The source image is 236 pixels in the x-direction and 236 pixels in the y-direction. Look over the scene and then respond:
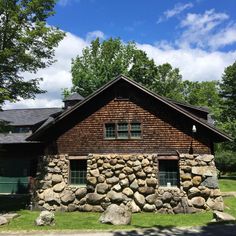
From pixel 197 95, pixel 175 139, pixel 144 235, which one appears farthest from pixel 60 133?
pixel 197 95

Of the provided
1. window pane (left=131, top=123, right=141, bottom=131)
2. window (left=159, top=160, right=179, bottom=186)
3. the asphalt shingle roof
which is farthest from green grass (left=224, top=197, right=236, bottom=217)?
the asphalt shingle roof

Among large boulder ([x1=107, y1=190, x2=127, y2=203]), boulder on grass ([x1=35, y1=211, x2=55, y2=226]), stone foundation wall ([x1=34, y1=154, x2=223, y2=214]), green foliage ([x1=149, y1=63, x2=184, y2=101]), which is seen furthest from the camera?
green foliage ([x1=149, y1=63, x2=184, y2=101])

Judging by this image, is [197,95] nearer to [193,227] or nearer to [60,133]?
[60,133]

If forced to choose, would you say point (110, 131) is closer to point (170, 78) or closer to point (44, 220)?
point (44, 220)

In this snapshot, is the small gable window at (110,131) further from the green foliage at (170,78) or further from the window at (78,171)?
the green foliage at (170,78)

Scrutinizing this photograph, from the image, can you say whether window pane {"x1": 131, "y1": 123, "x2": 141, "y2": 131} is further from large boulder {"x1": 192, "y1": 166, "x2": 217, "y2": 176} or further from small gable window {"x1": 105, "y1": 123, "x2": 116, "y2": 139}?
Answer: large boulder {"x1": 192, "y1": 166, "x2": 217, "y2": 176}

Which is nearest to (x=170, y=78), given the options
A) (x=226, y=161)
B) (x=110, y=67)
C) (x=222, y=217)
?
(x=110, y=67)

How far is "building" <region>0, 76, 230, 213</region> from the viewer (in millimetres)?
20547

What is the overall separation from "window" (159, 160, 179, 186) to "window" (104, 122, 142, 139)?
229 cm

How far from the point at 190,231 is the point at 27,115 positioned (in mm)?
24460

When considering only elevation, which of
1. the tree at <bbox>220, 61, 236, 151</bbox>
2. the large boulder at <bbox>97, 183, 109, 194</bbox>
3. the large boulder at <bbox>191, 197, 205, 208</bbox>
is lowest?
the large boulder at <bbox>191, 197, 205, 208</bbox>

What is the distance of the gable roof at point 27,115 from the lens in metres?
33.9

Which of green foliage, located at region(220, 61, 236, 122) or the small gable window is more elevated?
green foliage, located at region(220, 61, 236, 122)

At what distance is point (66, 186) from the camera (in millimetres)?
21703
